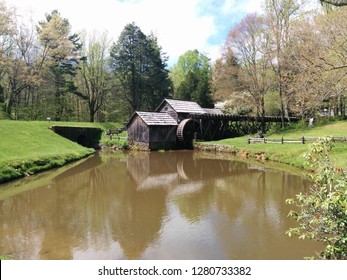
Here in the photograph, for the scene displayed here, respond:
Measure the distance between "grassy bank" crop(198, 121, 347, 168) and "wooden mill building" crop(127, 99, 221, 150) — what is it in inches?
96.0

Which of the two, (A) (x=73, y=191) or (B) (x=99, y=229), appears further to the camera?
(A) (x=73, y=191)

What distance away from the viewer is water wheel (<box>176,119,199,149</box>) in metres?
30.7

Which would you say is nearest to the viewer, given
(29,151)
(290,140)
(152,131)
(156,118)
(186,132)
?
(29,151)

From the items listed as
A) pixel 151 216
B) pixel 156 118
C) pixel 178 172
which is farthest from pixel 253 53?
pixel 151 216

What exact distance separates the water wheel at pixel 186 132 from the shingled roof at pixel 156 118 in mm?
1148

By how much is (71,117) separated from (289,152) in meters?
32.6

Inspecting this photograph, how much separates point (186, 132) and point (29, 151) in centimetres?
1656

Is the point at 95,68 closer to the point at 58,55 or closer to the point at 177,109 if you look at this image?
the point at 58,55

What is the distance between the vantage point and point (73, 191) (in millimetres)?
13352

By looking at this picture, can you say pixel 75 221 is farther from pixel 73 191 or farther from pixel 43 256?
pixel 73 191

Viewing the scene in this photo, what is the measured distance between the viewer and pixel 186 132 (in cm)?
3183

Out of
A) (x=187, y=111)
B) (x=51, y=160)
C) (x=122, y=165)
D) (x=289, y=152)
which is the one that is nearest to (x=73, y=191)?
(x=51, y=160)

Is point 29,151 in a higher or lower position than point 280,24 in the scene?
lower

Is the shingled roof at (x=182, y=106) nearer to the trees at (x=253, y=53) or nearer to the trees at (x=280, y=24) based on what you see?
the trees at (x=253, y=53)
